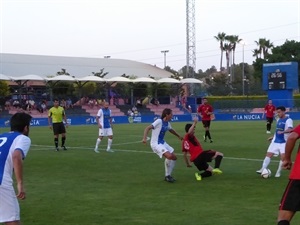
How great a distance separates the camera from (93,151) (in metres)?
21.5

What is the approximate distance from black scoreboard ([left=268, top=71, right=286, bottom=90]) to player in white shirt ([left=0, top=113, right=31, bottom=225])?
45899 millimetres

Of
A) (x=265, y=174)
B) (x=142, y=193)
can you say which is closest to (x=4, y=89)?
(x=265, y=174)

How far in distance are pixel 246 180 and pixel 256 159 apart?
4.57 metres

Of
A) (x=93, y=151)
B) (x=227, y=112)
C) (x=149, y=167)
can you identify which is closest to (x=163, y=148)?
(x=149, y=167)

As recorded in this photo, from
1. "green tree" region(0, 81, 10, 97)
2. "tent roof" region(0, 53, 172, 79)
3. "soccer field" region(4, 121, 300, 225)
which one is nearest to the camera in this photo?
"soccer field" region(4, 121, 300, 225)

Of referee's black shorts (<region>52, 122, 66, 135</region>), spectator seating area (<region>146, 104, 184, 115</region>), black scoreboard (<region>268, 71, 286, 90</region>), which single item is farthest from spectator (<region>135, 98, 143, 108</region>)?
referee's black shorts (<region>52, 122, 66, 135</region>)

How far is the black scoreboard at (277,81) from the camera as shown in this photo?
166 feet

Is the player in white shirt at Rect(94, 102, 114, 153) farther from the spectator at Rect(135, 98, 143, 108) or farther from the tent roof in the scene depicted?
the tent roof

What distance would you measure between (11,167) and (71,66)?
74.6 m

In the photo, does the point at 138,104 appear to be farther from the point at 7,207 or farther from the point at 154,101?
the point at 7,207

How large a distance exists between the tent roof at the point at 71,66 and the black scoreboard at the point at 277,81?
28754 millimetres

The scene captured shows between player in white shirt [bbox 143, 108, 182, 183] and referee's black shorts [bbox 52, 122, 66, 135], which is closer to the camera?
player in white shirt [bbox 143, 108, 182, 183]

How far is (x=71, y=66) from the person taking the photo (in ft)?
263

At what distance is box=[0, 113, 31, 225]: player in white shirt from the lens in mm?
6254
